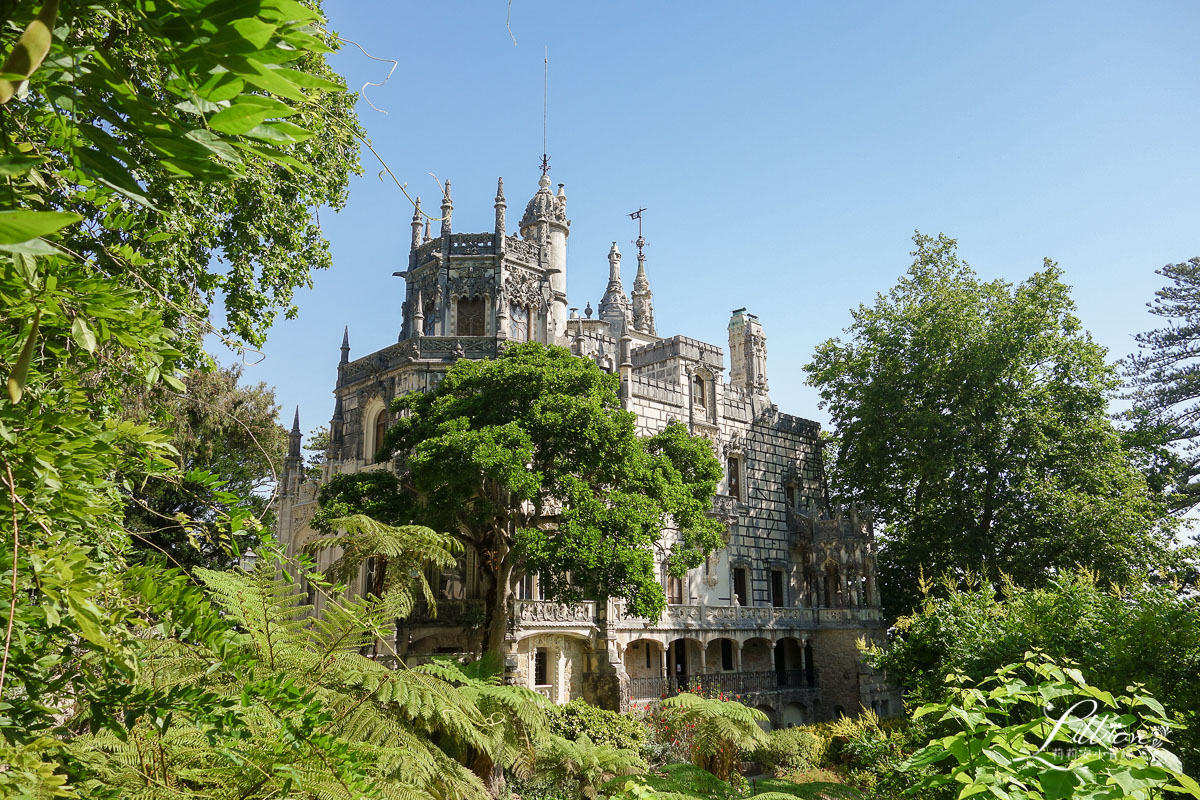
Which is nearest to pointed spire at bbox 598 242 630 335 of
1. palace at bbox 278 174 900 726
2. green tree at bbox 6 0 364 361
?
palace at bbox 278 174 900 726

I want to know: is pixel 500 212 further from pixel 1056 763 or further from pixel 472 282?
pixel 1056 763

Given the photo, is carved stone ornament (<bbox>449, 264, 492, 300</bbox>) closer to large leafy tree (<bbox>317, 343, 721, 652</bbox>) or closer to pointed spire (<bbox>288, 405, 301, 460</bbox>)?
large leafy tree (<bbox>317, 343, 721, 652</bbox>)

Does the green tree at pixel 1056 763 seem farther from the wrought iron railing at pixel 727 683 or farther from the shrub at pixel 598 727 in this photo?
the wrought iron railing at pixel 727 683

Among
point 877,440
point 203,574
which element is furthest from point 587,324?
point 203,574

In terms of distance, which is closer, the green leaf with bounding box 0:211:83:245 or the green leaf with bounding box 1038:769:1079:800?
the green leaf with bounding box 0:211:83:245

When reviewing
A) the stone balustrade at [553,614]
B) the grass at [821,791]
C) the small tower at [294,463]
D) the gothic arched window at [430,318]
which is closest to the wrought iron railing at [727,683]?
the stone balustrade at [553,614]

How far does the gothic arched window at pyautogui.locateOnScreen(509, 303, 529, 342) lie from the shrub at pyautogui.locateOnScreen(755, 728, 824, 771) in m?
13.5

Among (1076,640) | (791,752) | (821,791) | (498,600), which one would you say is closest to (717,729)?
(791,752)

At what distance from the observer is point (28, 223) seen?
3.41 ft

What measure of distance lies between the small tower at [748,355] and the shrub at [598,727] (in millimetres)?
16700

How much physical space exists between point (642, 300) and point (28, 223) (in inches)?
2002

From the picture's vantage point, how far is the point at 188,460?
24.8m

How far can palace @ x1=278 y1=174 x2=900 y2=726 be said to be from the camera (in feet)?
72.5

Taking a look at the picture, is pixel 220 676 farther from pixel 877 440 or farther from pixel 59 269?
pixel 877 440
